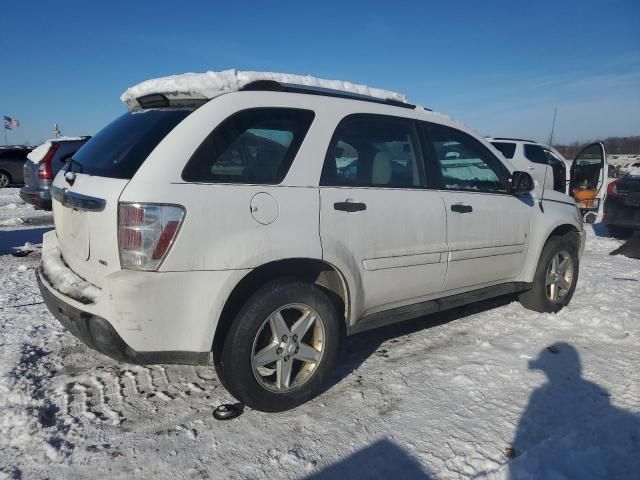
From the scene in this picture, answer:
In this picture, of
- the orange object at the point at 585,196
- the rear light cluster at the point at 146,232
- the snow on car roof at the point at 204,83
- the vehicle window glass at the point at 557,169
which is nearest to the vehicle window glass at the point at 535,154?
the vehicle window glass at the point at 557,169

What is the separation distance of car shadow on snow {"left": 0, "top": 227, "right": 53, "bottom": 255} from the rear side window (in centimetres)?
598

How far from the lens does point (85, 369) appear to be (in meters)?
3.24

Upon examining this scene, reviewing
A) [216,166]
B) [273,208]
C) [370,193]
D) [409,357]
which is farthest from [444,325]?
[216,166]

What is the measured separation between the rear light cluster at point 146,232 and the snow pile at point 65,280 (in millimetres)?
344

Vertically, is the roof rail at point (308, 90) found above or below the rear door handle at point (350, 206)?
above

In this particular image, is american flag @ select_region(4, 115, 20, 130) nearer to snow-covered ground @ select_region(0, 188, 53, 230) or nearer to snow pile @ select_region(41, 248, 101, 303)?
snow-covered ground @ select_region(0, 188, 53, 230)

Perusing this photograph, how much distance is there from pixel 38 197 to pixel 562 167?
1124cm

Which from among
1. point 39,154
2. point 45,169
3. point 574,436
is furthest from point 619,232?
point 39,154

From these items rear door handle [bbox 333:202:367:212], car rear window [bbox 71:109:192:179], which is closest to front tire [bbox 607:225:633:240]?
rear door handle [bbox 333:202:367:212]

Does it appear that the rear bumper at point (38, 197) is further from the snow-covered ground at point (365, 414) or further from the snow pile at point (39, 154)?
the snow-covered ground at point (365, 414)

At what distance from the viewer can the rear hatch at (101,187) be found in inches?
93.0

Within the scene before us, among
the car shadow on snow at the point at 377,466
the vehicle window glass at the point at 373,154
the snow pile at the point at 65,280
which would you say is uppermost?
the vehicle window glass at the point at 373,154

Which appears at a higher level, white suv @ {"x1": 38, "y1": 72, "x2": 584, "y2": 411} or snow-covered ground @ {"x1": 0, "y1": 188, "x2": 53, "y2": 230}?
white suv @ {"x1": 38, "y1": 72, "x2": 584, "y2": 411}

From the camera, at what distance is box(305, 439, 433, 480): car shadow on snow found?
2.25 metres
